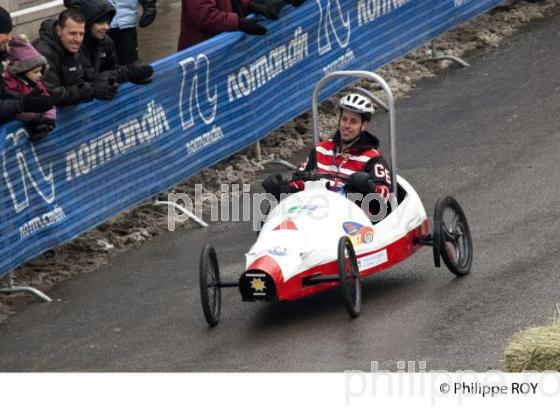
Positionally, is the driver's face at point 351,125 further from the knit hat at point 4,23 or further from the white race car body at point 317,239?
the knit hat at point 4,23

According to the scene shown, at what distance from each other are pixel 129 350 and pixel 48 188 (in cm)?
228

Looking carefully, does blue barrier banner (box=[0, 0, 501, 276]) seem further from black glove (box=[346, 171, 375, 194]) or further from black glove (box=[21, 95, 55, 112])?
black glove (box=[346, 171, 375, 194])

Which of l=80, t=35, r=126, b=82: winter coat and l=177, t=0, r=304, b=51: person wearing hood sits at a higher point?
l=80, t=35, r=126, b=82: winter coat

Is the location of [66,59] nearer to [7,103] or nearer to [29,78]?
[29,78]

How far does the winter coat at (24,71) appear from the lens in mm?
11602

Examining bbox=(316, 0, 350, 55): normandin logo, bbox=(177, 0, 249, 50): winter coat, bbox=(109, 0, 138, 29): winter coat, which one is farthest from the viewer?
bbox=(316, 0, 350, 55): normandin logo

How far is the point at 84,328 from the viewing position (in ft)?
36.2

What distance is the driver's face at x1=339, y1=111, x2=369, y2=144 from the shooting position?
36.7 feet

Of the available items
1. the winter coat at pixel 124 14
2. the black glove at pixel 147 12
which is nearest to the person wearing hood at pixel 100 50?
the winter coat at pixel 124 14

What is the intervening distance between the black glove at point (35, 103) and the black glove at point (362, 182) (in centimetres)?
264

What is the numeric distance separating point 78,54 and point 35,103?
52.6 inches

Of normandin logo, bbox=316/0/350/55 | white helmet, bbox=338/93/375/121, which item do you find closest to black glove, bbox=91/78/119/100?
white helmet, bbox=338/93/375/121

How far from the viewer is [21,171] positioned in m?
11.7
